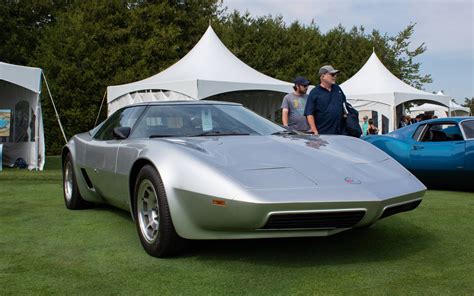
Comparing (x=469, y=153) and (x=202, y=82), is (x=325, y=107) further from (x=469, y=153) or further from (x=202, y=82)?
(x=202, y=82)

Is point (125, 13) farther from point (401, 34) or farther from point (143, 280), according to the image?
point (143, 280)

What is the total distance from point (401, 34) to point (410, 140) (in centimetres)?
2791

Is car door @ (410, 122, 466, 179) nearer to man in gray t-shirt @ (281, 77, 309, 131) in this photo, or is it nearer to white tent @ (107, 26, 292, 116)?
man in gray t-shirt @ (281, 77, 309, 131)

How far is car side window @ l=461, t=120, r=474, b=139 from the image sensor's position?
6.87 meters

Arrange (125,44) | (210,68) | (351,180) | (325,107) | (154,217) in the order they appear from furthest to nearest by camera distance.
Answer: (125,44)
(210,68)
(325,107)
(154,217)
(351,180)

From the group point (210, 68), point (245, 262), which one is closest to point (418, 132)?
point (245, 262)

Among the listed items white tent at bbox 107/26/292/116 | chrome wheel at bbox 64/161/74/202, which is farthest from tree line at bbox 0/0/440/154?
chrome wheel at bbox 64/161/74/202

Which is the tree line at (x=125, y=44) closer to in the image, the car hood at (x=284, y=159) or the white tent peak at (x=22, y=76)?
the white tent peak at (x=22, y=76)

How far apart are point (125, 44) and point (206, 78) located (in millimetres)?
11427

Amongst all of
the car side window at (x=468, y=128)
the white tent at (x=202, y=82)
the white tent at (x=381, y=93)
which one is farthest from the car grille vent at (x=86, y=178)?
the white tent at (x=381, y=93)

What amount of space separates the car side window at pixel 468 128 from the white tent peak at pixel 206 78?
6.21m

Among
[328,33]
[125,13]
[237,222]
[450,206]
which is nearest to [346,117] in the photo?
[450,206]

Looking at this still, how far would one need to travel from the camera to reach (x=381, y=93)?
56.3 feet

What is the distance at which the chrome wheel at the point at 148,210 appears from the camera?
3.37 m
